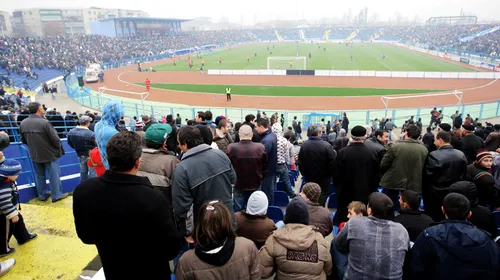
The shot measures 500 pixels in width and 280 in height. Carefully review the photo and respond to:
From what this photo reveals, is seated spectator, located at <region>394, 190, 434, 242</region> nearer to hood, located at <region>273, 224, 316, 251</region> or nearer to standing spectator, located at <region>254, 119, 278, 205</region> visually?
hood, located at <region>273, 224, 316, 251</region>

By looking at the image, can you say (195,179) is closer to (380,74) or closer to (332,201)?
(332,201)

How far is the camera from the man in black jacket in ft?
7.84

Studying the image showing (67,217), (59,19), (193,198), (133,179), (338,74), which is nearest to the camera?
(133,179)

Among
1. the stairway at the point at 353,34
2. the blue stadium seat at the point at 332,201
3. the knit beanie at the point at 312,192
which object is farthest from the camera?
the stairway at the point at 353,34

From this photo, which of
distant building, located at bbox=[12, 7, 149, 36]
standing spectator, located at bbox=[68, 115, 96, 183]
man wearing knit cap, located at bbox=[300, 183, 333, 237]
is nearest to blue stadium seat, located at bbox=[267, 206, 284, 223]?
man wearing knit cap, located at bbox=[300, 183, 333, 237]

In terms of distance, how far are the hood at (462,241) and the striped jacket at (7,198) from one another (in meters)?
4.73

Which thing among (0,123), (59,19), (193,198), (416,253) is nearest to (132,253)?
(193,198)

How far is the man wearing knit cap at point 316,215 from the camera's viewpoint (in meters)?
4.01

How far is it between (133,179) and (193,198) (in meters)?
1.16

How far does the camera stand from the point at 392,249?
3.02 meters

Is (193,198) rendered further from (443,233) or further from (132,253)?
(443,233)

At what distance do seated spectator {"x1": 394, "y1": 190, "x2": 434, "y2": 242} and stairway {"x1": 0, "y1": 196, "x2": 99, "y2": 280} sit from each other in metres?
3.83

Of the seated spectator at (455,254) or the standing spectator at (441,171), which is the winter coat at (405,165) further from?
the seated spectator at (455,254)

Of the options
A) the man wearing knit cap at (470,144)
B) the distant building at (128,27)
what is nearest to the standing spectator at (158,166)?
the man wearing knit cap at (470,144)
